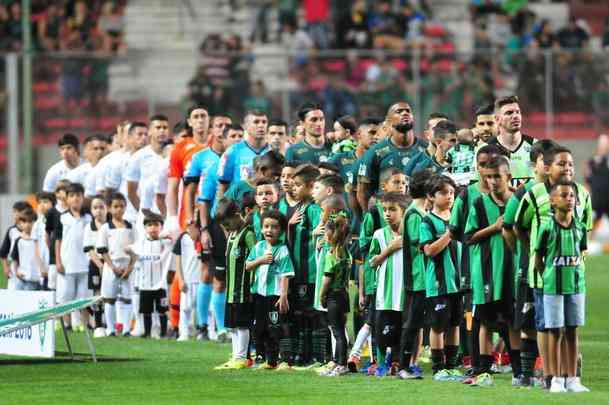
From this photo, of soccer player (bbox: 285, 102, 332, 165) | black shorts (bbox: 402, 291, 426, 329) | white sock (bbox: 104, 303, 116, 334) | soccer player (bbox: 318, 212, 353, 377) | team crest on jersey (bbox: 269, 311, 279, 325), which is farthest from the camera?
white sock (bbox: 104, 303, 116, 334)

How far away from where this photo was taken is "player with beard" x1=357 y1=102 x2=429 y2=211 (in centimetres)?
1502

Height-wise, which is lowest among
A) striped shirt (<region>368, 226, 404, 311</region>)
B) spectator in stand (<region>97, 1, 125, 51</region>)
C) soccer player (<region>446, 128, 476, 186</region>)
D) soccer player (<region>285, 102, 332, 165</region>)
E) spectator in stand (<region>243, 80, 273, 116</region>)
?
striped shirt (<region>368, 226, 404, 311</region>)

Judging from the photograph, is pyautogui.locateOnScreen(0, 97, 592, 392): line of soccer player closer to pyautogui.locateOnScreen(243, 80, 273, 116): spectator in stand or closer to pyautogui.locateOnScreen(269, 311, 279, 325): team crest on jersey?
pyautogui.locateOnScreen(269, 311, 279, 325): team crest on jersey

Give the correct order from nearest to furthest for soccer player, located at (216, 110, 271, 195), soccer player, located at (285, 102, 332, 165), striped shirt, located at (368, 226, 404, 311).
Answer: striped shirt, located at (368, 226, 404, 311) < soccer player, located at (285, 102, 332, 165) < soccer player, located at (216, 110, 271, 195)

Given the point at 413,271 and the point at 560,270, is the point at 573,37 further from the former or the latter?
the point at 560,270

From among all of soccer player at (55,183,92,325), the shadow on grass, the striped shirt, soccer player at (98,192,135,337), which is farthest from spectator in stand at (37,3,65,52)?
the striped shirt

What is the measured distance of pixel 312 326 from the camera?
1524cm

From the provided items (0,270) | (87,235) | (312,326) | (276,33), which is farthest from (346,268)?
(276,33)

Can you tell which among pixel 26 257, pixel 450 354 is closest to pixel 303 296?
pixel 450 354

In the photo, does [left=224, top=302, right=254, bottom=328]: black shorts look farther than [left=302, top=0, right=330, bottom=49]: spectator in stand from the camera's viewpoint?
No

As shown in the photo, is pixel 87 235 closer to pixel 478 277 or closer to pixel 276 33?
pixel 478 277

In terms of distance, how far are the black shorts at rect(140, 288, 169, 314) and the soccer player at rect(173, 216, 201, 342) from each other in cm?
28

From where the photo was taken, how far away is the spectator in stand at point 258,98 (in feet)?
97.8

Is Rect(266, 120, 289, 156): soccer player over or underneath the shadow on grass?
over
